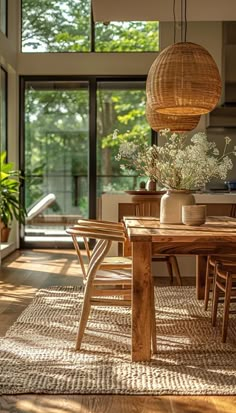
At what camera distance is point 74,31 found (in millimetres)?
8867

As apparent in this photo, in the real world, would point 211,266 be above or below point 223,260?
below

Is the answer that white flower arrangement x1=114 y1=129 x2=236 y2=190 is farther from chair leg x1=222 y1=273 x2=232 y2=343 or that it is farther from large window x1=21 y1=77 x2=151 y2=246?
large window x1=21 y1=77 x2=151 y2=246

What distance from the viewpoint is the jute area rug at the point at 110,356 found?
9.57 feet

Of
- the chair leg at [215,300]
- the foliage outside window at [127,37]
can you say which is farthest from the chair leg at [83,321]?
the foliage outside window at [127,37]

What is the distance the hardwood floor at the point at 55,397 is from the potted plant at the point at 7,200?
58 cm

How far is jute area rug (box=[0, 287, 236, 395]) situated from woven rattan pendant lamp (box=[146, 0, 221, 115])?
4.75ft

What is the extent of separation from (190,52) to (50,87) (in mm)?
5293

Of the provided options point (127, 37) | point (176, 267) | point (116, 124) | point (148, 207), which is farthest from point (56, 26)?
point (176, 267)

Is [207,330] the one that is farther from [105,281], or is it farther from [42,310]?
[42,310]

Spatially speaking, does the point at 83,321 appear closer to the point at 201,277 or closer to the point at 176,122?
the point at 201,277

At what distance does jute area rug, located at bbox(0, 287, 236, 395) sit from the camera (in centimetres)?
292

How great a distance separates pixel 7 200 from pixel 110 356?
15.9 feet

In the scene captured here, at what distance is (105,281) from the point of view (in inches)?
142

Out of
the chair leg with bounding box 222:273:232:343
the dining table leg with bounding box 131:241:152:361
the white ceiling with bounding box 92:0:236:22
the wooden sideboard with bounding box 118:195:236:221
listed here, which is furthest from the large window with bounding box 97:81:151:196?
the dining table leg with bounding box 131:241:152:361
